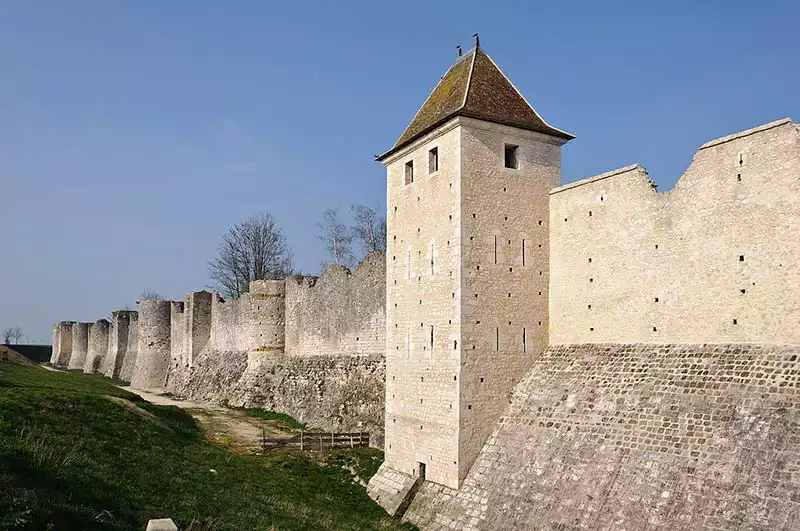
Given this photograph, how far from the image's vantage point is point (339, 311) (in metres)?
24.6

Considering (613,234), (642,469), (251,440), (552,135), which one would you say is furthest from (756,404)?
(251,440)

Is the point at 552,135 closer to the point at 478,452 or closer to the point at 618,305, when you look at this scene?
the point at 618,305

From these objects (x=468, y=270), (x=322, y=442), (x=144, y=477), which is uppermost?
(x=468, y=270)

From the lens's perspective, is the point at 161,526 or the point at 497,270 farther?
the point at 497,270

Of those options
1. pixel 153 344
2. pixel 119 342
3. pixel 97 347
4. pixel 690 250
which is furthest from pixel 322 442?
pixel 97 347

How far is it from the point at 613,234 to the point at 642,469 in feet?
16.1

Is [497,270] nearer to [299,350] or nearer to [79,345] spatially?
[299,350]

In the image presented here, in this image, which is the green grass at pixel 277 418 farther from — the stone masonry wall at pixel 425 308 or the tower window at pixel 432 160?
the tower window at pixel 432 160

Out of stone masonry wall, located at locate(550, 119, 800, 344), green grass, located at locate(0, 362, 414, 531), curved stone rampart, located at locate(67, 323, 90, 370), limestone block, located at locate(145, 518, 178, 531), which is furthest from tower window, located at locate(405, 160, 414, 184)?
curved stone rampart, located at locate(67, 323, 90, 370)

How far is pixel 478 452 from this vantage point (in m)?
14.1

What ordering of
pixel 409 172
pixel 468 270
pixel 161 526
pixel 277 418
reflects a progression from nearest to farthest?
pixel 161 526 < pixel 468 270 < pixel 409 172 < pixel 277 418

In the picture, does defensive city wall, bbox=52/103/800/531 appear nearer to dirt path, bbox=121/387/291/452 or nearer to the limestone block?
dirt path, bbox=121/387/291/452

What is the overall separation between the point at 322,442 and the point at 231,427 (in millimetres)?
5755

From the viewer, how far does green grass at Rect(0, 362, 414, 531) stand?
8.41 metres
